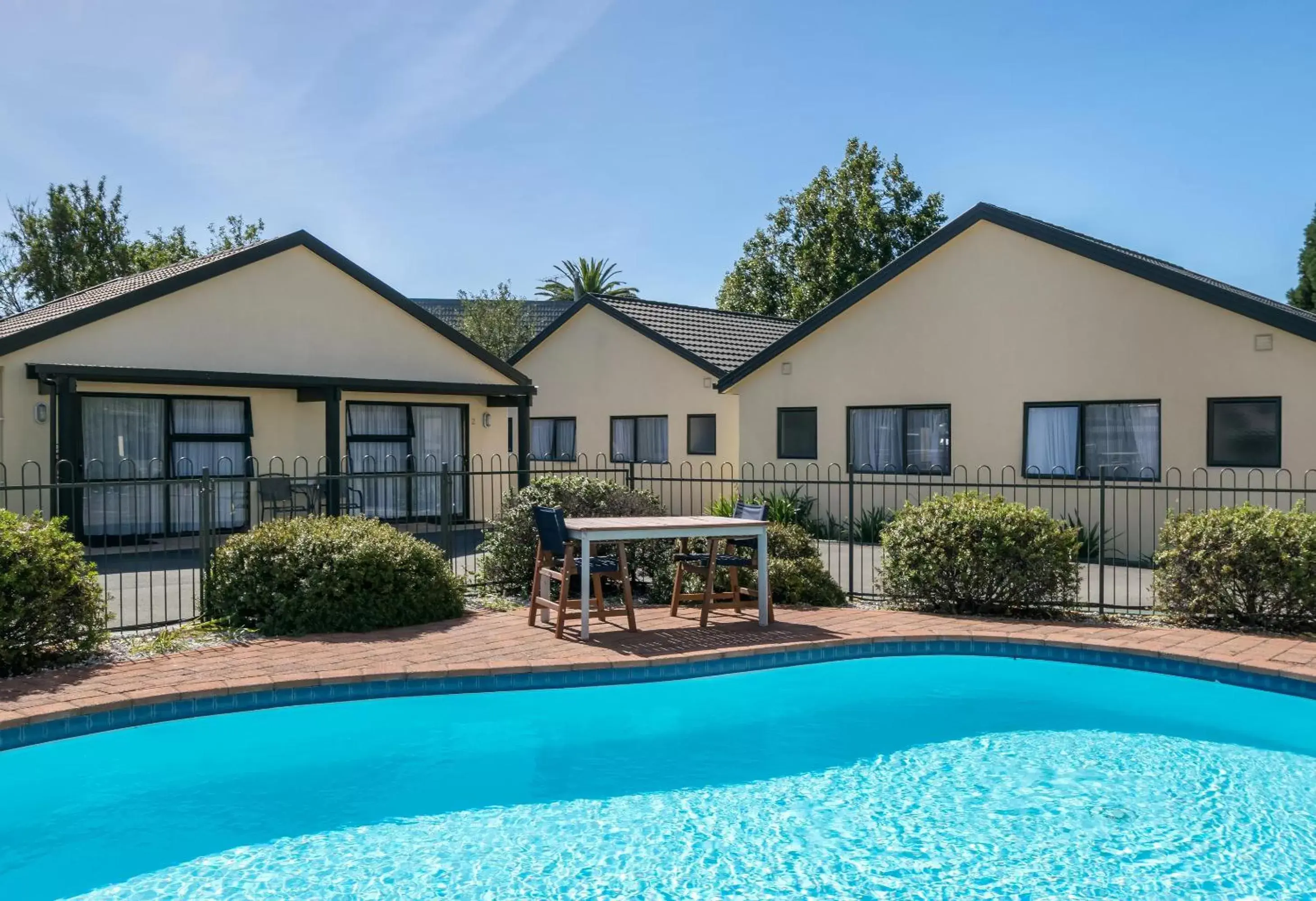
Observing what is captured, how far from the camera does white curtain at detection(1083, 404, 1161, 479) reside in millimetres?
14188

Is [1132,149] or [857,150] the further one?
[857,150]

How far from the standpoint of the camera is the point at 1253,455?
13188mm

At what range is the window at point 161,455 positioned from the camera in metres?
15.0

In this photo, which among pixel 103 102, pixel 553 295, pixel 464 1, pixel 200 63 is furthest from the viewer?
pixel 553 295

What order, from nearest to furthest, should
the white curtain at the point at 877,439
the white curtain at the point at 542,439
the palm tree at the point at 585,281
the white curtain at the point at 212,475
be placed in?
the white curtain at the point at 212,475 < the white curtain at the point at 877,439 < the white curtain at the point at 542,439 < the palm tree at the point at 585,281

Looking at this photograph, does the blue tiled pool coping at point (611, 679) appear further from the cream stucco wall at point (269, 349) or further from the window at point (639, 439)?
the window at point (639, 439)

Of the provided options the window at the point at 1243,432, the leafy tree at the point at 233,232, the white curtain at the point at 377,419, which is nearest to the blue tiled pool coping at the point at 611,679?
the window at the point at 1243,432

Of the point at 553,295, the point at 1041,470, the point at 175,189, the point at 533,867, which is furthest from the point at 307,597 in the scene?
Answer: the point at 553,295

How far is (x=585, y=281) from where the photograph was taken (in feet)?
170

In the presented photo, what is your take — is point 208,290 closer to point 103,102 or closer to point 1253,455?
point 103,102

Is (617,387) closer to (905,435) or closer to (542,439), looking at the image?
(542,439)

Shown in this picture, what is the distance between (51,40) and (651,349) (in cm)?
1231

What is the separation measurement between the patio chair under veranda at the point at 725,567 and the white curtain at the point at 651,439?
40.7 feet

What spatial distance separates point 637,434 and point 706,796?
56.0 feet
